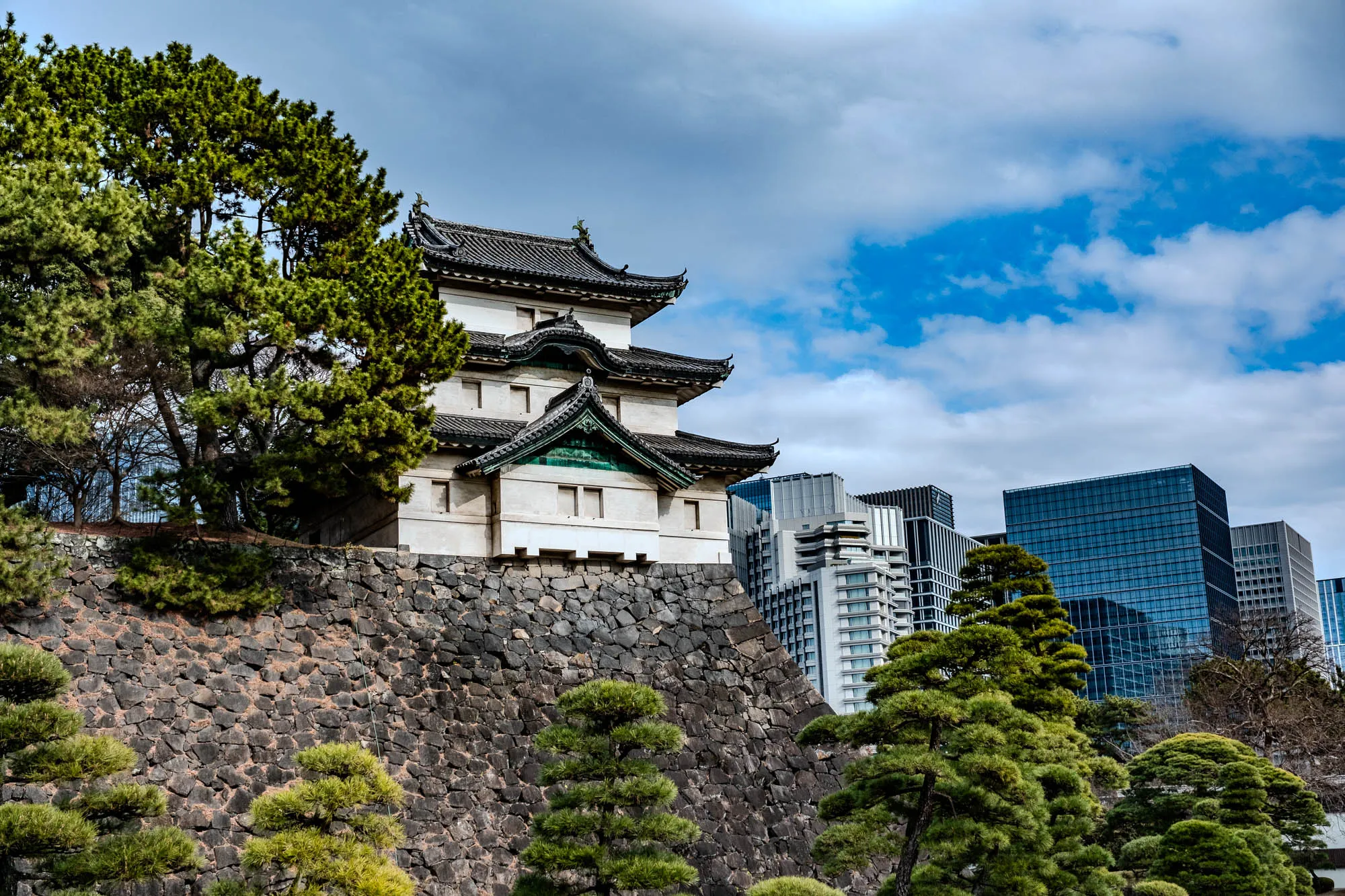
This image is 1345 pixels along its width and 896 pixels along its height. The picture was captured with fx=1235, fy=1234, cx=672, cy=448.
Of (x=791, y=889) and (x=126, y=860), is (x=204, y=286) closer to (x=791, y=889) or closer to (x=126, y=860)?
(x=126, y=860)

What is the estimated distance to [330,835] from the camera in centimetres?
1432

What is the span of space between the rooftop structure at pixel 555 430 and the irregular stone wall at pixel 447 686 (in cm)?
85

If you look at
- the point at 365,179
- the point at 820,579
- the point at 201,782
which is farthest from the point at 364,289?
the point at 820,579

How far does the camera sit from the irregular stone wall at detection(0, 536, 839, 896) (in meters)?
18.4

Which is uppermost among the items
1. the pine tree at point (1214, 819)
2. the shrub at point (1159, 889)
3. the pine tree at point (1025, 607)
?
the pine tree at point (1025, 607)

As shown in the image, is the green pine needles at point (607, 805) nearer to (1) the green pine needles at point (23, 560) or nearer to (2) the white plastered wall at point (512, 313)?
(1) the green pine needles at point (23, 560)

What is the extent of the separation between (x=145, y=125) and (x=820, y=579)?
82.9 metres

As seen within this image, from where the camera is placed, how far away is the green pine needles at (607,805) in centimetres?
1505

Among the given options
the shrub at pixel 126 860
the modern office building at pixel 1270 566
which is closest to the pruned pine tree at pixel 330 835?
the shrub at pixel 126 860

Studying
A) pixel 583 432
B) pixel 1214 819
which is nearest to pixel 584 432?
pixel 583 432

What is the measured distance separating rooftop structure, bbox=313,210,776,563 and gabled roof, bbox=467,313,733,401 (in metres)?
0.04

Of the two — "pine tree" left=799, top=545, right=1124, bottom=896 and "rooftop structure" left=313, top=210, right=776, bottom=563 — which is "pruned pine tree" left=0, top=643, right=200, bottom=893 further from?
"rooftop structure" left=313, top=210, right=776, bottom=563

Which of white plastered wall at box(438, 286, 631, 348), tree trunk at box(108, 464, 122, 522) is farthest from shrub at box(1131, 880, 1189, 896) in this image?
tree trunk at box(108, 464, 122, 522)

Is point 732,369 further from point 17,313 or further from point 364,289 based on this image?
point 17,313
